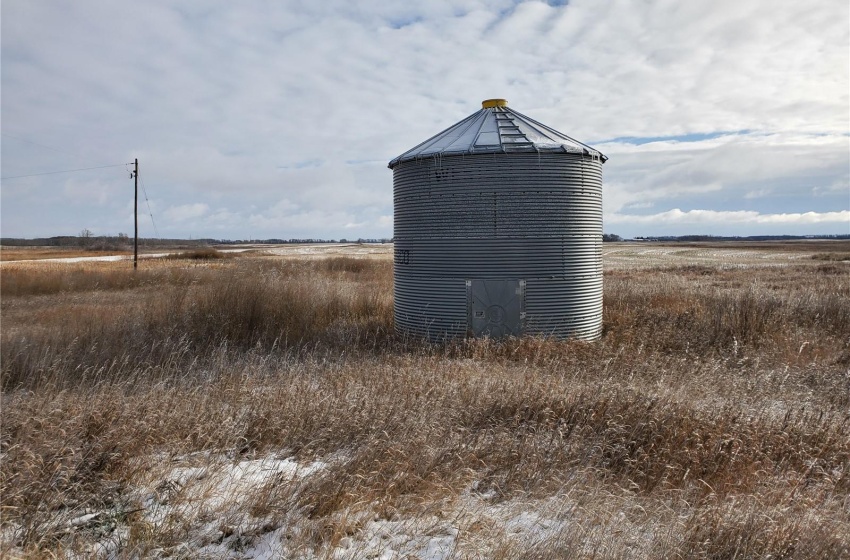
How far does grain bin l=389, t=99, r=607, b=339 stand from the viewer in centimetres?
1080

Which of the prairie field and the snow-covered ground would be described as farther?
the prairie field

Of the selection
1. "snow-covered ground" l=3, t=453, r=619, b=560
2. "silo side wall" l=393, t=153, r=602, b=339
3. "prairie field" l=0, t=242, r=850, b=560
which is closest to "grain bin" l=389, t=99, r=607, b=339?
"silo side wall" l=393, t=153, r=602, b=339

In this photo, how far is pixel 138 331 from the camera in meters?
10.9

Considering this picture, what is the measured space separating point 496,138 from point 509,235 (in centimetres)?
204

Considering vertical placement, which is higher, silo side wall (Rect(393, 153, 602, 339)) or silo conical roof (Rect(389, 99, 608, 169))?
silo conical roof (Rect(389, 99, 608, 169))

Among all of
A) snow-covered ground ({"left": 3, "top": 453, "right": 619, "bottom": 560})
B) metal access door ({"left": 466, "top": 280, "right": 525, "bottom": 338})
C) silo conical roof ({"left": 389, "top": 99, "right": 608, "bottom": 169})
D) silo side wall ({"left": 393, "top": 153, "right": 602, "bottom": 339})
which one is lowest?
snow-covered ground ({"left": 3, "top": 453, "right": 619, "bottom": 560})

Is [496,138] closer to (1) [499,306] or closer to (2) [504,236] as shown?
(2) [504,236]

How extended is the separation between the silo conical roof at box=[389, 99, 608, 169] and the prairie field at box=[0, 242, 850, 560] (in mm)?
3789

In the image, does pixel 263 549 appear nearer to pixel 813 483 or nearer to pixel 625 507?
pixel 625 507

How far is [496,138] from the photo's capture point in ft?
37.0

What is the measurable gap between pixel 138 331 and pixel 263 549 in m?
8.17

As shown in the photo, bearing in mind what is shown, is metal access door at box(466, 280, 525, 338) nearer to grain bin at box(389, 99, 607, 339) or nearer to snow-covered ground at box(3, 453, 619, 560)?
grain bin at box(389, 99, 607, 339)

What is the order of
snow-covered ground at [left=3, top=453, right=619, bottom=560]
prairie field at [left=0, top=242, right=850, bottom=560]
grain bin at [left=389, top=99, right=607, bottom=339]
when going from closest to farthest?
snow-covered ground at [left=3, top=453, right=619, bottom=560]
prairie field at [left=0, top=242, right=850, bottom=560]
grain bin at [left=389, top=99, right=607, bottom=339]

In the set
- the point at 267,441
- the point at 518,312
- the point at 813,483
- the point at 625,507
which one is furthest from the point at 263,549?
the point at 518,312
